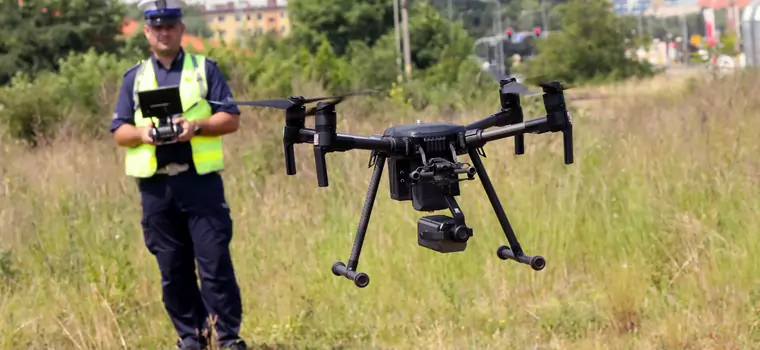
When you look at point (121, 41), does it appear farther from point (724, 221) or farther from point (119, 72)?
point (724, 221)

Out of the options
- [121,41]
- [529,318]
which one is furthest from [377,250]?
[121,41]

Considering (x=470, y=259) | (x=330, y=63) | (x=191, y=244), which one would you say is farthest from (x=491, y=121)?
(x=330, y=63)

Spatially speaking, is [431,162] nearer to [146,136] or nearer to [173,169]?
[146,136]

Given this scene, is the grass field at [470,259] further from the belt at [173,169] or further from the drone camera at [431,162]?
the drone camera at [431,162]

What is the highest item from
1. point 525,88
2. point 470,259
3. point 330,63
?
point 525,88

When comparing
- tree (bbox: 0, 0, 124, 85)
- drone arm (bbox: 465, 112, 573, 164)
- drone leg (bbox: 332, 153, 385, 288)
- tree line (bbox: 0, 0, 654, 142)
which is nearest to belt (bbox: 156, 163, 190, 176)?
tree line (bbox: 0, 0, 654, 142)

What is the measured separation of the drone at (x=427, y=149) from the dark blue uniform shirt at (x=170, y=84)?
10.1 ft

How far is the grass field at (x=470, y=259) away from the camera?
4.88m

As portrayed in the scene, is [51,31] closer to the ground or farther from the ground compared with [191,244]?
farther from the ground

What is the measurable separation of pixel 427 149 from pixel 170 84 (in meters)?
3.32

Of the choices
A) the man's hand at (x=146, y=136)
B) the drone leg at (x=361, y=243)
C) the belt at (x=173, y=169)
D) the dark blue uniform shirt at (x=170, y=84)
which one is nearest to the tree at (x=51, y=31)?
the dark blue uniform shirt at (x=170, y=84)

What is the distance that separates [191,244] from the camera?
484 cm

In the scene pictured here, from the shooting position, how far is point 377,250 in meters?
5.51

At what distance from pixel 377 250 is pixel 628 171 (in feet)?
6.51
